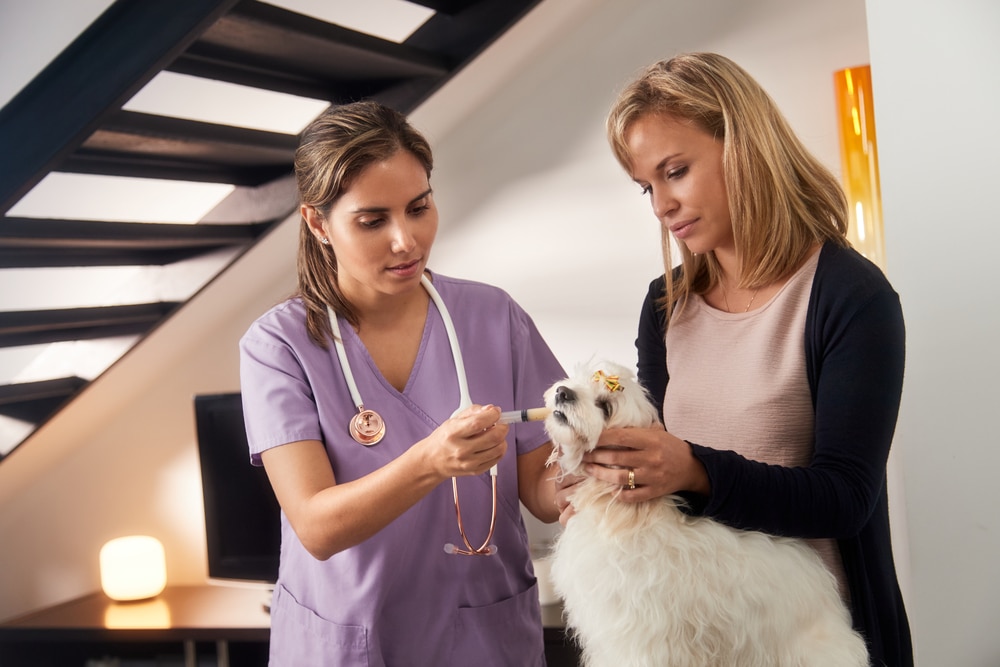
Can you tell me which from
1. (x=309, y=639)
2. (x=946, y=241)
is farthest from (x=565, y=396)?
(x=946, y=241)

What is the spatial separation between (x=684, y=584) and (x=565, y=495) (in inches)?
9.8

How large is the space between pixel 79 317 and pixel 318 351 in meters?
1.64

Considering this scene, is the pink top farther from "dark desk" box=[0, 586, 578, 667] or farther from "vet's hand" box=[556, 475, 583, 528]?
"dark desk" box=[0, 586, 578, 667]

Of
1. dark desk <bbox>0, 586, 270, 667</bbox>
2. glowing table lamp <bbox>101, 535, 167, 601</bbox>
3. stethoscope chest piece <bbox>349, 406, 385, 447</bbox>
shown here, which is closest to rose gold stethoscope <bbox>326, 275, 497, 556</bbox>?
stethoscope chest piece <bbox>349, 406, 385, 447</bbox>

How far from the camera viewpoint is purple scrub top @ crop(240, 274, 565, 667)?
5.05 feet

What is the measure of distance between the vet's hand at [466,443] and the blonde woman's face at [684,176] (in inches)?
17.1

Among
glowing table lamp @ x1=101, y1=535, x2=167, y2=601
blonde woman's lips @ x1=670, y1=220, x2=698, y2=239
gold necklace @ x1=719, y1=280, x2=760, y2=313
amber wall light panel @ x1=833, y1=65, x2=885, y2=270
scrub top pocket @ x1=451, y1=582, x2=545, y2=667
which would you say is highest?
amber wall light panel @ x1=833, y1=65, x2=885, y2=270

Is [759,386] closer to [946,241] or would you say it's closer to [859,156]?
[946,241]

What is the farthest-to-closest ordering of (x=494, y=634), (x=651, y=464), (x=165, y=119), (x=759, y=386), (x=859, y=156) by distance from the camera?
(x=859, y=156), (x=165, y=119), (x=494, y=634), (x=759, y=386), (x=651, y=464)

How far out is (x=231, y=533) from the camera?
3.25 m

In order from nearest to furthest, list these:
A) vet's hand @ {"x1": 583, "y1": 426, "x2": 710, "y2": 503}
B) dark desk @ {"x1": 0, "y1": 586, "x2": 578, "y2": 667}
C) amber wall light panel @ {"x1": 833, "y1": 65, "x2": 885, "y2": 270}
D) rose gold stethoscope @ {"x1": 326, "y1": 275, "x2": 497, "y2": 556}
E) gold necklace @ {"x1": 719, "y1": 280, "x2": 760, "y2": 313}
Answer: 1. vet's hand @ {"x1": 583, "y1": 426, "x2": 710, "y2": 503}
2. gold necklace @ {"x1": 719, "y1": 280, "x2": 760, "y2": 313}
3. rose gold stethoscope @ {"x1": 326, "y1": 275, "x2": 497, "y2": 556}
4. amber wall light panel @ {"x1": 833, "y1": 65, "x2": 885, "y2": 270}
5. dark desk @ {"x1": 0, "y1": 586, "x2": 578, "y2": 667}

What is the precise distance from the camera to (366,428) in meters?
1.56

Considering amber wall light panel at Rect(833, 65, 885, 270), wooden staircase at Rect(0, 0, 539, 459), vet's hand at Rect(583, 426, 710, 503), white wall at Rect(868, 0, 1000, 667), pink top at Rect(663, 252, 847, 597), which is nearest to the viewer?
vet's hand at Rect(583, 426, 710, 503)

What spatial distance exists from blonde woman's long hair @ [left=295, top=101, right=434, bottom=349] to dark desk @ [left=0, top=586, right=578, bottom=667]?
1570 mm
